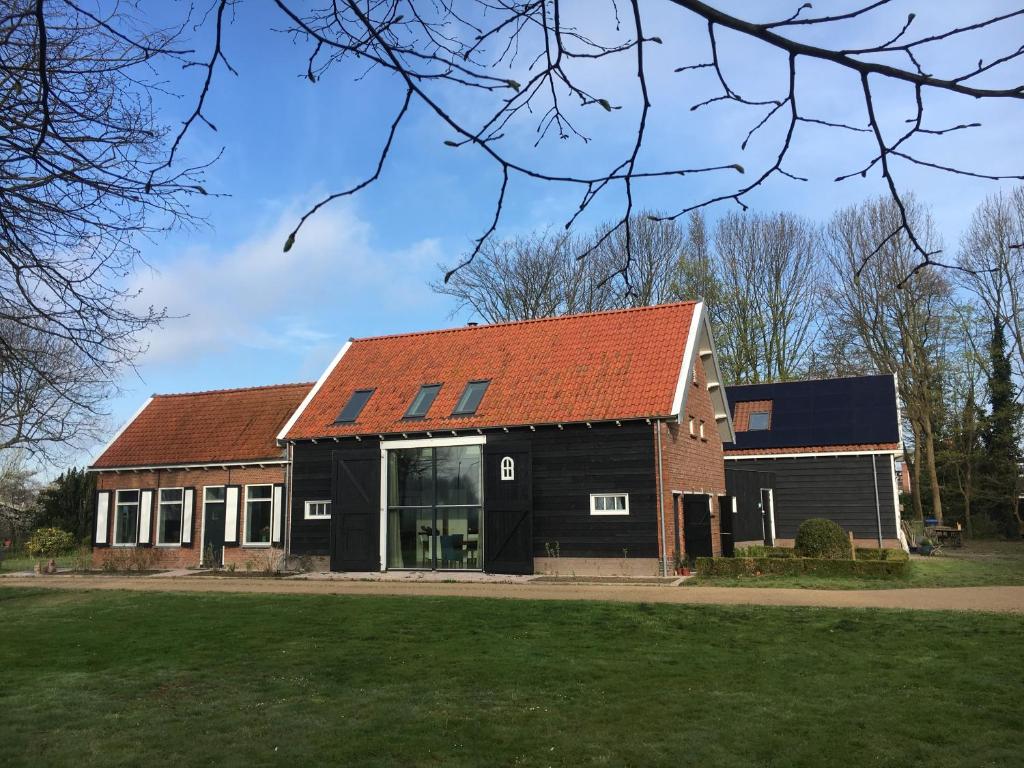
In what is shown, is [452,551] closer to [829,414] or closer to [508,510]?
[508,510]

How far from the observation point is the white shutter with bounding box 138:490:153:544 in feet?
83.9

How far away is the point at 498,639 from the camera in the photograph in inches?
416

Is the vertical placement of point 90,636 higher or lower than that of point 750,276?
lower

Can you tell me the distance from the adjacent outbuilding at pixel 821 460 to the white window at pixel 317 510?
1177cm

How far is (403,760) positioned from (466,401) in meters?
16.6

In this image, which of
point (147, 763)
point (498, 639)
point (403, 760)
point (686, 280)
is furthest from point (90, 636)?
point (686, 280)

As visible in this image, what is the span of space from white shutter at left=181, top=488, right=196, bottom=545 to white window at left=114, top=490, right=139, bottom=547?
1.88 m

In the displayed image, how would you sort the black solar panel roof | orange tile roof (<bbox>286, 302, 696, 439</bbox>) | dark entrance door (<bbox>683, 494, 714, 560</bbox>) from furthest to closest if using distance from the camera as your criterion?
the black solar panel roof
orange tile roof (<bbox>286, 302, 696, 439</bbox>)
dark entrance door (<bbox>683, 494, 714, 560</bbox>)

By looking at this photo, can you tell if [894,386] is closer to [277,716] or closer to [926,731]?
[926,731]

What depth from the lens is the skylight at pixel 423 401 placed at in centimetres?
2234

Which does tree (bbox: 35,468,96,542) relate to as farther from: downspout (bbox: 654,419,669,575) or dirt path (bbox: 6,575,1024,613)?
downspout (bbox: 654,419,669,575)

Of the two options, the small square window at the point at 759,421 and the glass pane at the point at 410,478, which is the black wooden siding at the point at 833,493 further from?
the glass pane at the point at 410,478

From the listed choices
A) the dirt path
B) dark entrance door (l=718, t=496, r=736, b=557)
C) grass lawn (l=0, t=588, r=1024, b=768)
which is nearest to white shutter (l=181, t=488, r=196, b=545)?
the dirt path

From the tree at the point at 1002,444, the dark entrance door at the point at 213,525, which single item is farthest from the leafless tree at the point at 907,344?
the dark entrance door at the point at 213,525
